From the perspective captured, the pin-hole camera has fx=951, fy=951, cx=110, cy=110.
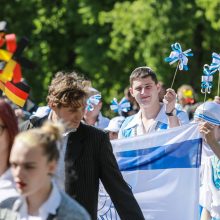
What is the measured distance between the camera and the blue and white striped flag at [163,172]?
731 centimetres

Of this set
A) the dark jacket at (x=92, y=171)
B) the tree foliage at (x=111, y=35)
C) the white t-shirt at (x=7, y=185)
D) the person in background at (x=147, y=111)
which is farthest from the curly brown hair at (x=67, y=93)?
the tree foliage at (x=111, y=35)

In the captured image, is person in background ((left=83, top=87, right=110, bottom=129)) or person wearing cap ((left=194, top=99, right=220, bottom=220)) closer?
person wearing cap ((left=194, top=99, right=220, bottom=220))

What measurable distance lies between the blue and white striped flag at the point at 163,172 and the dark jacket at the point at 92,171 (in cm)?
147

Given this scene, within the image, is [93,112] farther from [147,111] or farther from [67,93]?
[67,93]

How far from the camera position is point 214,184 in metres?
7.54

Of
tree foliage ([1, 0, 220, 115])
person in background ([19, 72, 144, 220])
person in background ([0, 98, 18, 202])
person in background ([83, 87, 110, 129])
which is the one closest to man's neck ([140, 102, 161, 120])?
person in background ([83, 87, 110, 129])

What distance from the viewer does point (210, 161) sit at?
7.63 m

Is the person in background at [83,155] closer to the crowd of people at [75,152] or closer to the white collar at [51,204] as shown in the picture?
the crowd of people at [75,152]

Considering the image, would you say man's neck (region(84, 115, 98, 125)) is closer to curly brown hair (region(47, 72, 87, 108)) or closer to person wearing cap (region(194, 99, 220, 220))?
person wearing cap (region(194, 99, 220, 220))

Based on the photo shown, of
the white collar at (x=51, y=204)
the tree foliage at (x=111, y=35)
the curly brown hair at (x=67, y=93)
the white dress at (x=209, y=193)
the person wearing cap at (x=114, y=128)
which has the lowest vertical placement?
the white dress at (x=209, y=193)

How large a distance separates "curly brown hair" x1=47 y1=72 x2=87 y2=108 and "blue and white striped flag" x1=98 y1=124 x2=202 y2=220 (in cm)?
180

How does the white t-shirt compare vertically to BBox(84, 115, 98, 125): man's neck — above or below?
below

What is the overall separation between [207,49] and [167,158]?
1350cm

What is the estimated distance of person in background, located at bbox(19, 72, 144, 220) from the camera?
18.9ft
